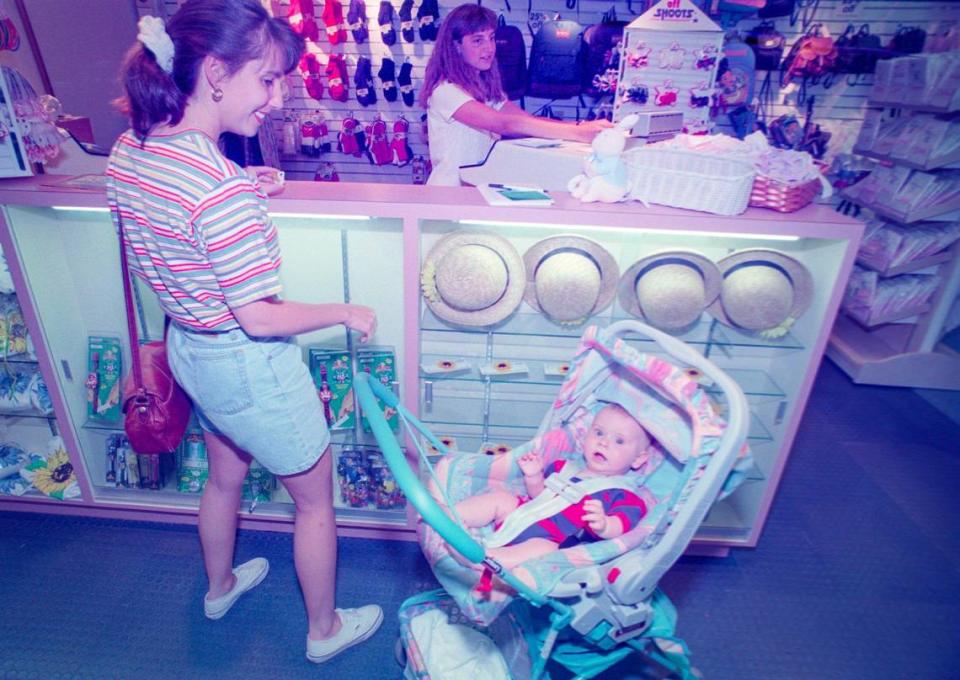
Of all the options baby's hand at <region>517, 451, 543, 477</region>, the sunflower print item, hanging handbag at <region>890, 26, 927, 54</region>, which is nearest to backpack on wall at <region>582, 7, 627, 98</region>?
hanging handbag at <region>890, 26, 927, 54</region>

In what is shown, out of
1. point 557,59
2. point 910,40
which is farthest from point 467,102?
point 910,40

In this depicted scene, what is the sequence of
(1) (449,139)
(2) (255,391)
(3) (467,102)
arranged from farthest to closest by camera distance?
(1) (449,139), (3) (467,102), (2) (255,391)

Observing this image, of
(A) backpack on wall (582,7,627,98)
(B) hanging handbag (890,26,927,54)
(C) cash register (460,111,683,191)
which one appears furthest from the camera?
(A) backpack on wall (582,7,627,98)

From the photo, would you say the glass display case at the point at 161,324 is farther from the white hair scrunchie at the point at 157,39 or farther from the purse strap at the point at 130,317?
the white hair scrunchie at the point at 157,39

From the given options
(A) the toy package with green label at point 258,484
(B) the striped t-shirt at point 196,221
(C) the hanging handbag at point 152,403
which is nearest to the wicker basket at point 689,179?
(B) the striped t-shirt at point 196,221

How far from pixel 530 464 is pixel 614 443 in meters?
0.27

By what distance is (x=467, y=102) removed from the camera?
278cm

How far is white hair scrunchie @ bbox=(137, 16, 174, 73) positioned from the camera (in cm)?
122

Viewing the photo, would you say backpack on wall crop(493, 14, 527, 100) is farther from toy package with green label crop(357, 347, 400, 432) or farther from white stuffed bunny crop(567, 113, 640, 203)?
toy package with green label crop(357, 347, 400, 432)

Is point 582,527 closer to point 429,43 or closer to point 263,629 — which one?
point 263,629

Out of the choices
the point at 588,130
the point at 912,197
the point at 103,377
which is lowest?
the point at 103,377

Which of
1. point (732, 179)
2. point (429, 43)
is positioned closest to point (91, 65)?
point (429, 43)

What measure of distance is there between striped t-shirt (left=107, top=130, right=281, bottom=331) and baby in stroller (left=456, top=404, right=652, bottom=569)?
904 mm

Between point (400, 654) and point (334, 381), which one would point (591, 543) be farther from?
point (334, 381)
